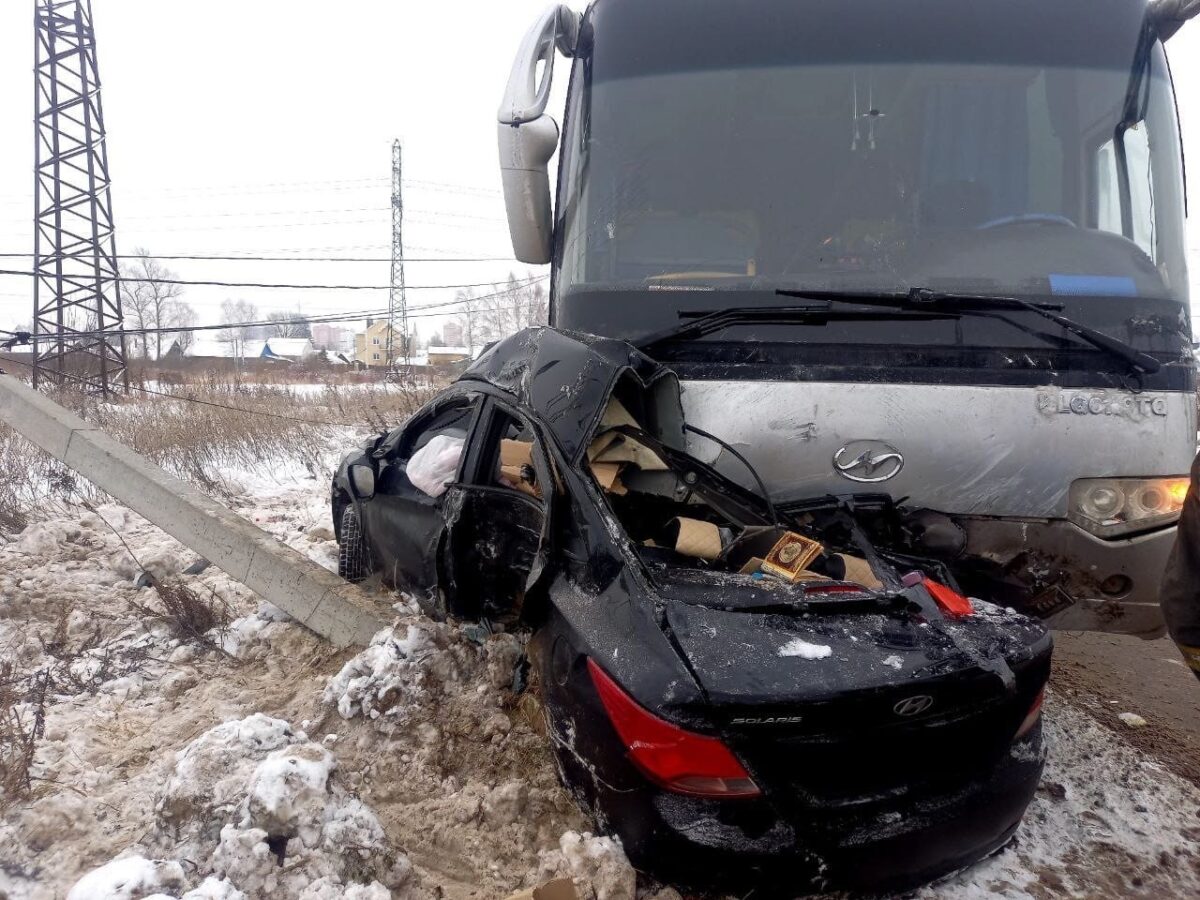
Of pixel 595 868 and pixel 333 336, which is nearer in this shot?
pixel 595 868

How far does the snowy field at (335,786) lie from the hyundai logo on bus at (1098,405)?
4.94ft

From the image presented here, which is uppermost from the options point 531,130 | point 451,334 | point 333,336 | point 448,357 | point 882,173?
point 531,130

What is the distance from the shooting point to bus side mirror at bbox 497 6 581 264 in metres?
3.29

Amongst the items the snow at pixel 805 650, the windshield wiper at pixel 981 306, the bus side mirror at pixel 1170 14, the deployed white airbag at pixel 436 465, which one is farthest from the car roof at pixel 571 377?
the bus side mirror at pixel 1170 14

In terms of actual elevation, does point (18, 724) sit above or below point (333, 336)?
above

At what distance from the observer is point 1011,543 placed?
2.99 metres

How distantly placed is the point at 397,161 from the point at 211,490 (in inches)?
1079

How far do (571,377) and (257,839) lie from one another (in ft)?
5.94

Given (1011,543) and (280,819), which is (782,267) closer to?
(1011,543)

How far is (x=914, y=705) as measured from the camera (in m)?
1.94

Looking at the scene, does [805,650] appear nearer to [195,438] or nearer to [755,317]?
[755,317]

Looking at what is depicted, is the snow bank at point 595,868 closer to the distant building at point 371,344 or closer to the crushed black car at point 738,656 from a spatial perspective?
the crushed black car at point 738,656

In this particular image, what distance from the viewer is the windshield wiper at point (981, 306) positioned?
9.39 feet

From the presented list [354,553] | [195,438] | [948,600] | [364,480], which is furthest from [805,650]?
[195,438]
